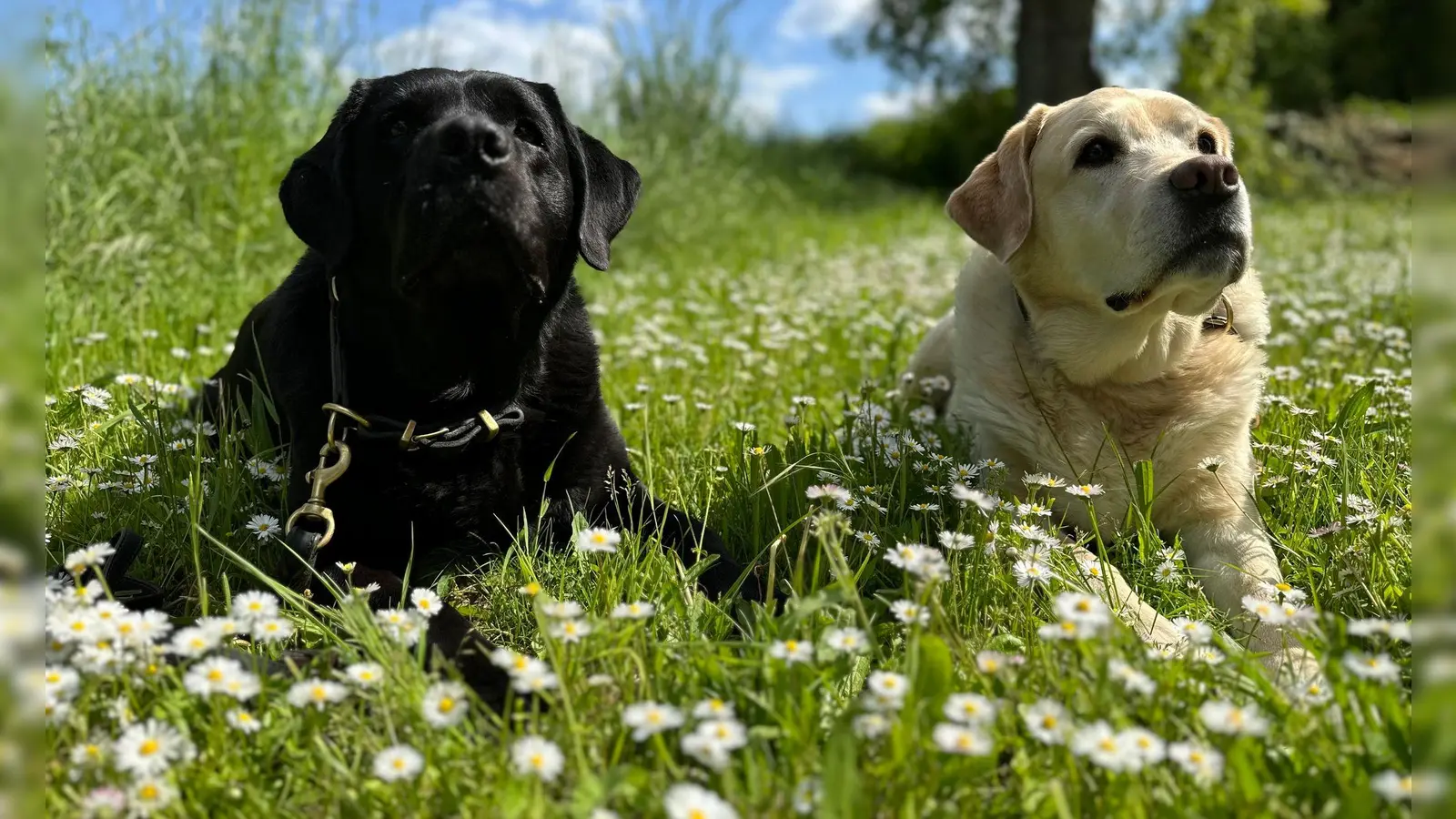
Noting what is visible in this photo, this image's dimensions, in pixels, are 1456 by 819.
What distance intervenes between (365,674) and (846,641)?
79 centimetres

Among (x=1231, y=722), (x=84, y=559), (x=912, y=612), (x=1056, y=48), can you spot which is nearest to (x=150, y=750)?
(x=84, y=559)

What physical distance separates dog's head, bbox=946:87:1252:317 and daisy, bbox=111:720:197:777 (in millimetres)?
2488

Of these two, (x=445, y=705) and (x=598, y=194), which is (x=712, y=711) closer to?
(x=445, y=705)

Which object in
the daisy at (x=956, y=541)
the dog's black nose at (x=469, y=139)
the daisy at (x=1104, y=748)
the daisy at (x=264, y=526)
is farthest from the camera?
the daisy at (x=264, y=526)

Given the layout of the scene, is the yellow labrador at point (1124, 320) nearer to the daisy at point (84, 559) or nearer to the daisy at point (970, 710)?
the daisy at point (970, 710)

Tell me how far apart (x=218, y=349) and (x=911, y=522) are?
3317 mm

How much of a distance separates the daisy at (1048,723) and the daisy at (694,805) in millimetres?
473

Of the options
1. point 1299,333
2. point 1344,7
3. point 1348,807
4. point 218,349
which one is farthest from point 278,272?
point 1344,7

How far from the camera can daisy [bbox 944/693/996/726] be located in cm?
147

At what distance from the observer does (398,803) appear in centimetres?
149

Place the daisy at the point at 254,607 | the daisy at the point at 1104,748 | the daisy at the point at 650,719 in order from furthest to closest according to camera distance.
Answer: the daisy at the point at 254,607 < the daisy at the point at 650,719 < the daisy at the point at 1104,748

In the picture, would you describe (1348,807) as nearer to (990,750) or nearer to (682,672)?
(990,750)

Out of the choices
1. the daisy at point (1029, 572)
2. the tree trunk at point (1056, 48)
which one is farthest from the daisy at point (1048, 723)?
the tree trunk at point (1056, 48)

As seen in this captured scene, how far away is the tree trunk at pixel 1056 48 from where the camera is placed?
12.8 m
